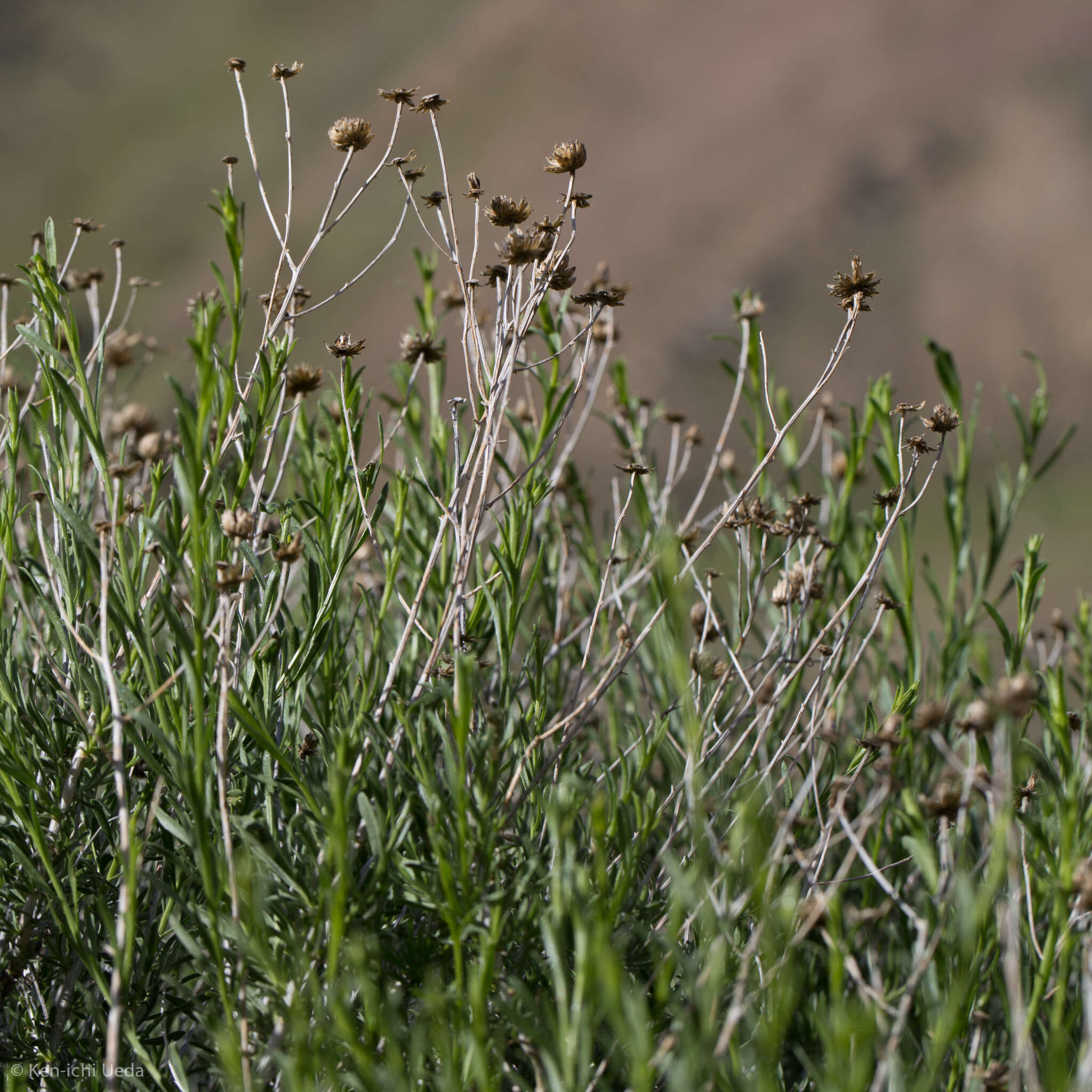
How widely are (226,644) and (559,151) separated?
39 cm

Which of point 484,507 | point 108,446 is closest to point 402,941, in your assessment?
point 484,507

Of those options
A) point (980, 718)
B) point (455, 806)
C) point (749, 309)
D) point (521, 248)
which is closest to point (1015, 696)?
point (980, 718)

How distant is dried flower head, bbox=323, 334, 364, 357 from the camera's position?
1.89 ft

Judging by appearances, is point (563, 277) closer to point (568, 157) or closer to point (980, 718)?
point (568, 157)

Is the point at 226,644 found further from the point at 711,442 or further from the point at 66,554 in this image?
the point at 711,442

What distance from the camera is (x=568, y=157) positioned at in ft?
1.94

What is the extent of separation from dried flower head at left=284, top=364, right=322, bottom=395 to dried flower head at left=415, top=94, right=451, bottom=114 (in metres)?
0.22

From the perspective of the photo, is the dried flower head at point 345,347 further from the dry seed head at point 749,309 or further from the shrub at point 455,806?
the dry seed head at point 749,309

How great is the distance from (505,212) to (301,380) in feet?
0.57

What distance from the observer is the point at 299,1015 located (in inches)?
13.1

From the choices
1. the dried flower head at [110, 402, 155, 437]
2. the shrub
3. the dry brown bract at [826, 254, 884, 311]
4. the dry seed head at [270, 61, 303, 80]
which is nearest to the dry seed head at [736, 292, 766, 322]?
the shrub

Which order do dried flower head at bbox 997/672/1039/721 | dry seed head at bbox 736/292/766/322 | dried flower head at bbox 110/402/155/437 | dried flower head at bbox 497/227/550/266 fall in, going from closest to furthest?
dried flower head at bbox 997/672/1039/721, dried flower head at bbox 110/402/155/437, dried flower head at bbox 497/227/550/266, dry seed head at bbox 736/292/766/322

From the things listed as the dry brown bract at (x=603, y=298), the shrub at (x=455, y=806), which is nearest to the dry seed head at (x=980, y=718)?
the shrub at (x=455, y=806)

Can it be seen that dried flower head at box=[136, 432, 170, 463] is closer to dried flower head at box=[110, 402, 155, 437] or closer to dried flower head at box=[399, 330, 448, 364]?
dried flower head at box=[110, 402, 155, 437]
